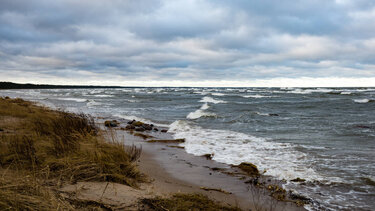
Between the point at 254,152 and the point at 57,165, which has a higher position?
the point at 57,165

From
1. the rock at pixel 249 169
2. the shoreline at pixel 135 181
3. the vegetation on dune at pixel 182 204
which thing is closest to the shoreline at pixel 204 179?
the shoreline at pixel 135 181

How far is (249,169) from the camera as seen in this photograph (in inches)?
226

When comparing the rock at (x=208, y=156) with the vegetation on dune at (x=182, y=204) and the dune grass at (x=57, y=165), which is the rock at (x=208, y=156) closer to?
the dune grass at (x=57, y=165)

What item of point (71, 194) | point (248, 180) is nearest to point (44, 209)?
point (71, 194)

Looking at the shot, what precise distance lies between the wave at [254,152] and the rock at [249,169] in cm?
24

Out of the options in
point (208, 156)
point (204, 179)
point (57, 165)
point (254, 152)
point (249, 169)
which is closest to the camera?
point (57, 165)

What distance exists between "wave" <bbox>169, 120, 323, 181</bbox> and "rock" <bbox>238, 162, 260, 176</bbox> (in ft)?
0.78

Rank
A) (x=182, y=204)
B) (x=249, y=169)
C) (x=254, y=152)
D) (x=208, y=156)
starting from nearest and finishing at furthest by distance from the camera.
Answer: (x=182, y=204), (x=249, y=169), (x=208, y=156), (x=254, y=152)

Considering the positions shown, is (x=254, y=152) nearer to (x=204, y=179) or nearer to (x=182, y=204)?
(x=204, y=179)

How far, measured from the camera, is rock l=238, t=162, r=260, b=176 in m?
5.55

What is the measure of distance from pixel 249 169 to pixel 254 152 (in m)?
1.88

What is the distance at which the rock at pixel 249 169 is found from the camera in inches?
219

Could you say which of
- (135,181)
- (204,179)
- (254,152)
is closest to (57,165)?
(135,181)

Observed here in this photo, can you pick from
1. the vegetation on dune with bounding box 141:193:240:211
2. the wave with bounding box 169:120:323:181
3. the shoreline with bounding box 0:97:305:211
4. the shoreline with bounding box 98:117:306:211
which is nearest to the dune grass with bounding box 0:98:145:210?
the shoreline with bounding box 0:97:305:211
